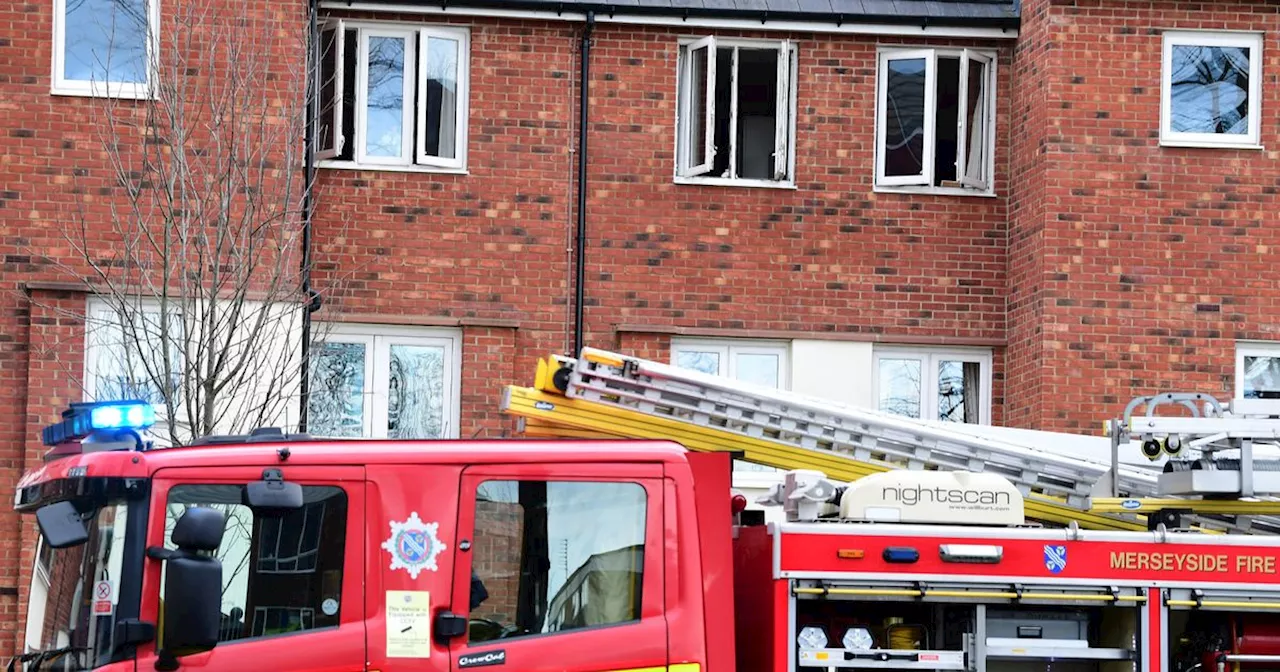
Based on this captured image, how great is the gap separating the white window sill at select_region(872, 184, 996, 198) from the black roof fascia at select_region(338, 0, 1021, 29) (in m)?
1.44

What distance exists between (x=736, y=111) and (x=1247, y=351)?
487cm

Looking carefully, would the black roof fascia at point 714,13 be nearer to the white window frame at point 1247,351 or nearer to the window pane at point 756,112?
the window pane at point 756,112

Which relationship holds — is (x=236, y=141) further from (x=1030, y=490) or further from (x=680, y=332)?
(x=1030, y=490)

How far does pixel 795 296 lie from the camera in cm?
1716

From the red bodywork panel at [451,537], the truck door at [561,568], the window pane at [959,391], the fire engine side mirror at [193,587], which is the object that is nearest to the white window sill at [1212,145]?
the window pane at [959,391]

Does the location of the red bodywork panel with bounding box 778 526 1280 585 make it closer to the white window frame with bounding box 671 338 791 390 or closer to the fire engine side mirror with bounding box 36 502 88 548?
the fire engine side mirror with bounding box 36 502 88 548

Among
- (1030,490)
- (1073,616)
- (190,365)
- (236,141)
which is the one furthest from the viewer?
(236,141)

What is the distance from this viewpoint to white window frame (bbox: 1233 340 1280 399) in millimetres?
16641

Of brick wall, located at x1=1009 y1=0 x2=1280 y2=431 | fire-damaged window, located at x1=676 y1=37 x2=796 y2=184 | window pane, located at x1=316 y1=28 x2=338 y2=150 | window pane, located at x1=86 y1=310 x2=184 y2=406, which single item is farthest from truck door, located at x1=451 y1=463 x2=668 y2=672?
window pane, located at x1=316 y1=28 x2=338 y2=150

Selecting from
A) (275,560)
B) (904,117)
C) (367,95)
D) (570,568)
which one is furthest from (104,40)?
(570,568)

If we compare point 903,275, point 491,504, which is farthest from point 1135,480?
point 903,275

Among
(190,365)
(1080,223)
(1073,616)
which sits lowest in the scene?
(1073,616)

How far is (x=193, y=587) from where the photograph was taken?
709 cm

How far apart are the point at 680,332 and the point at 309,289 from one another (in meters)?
3.20
